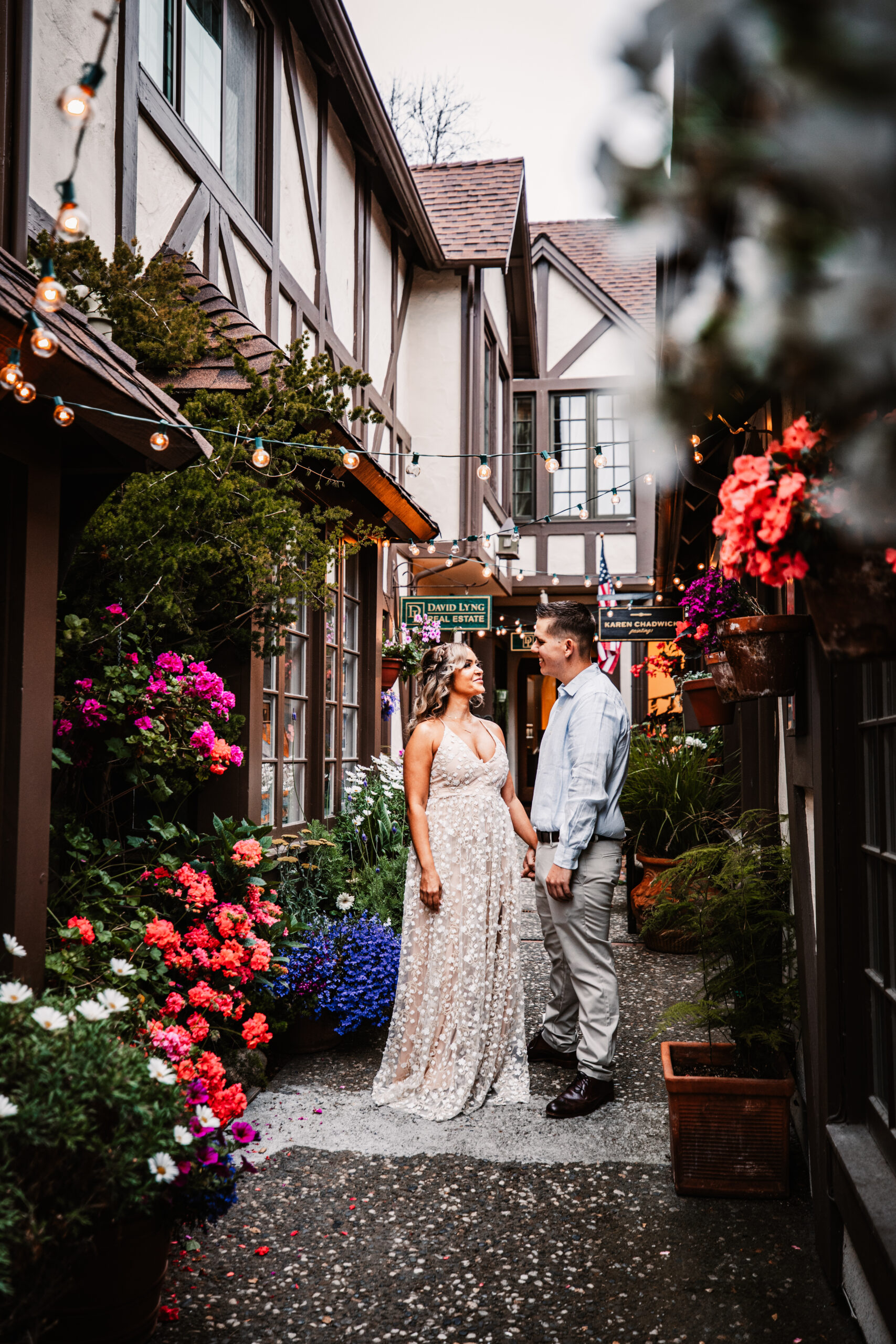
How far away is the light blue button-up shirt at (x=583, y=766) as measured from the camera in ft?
12.9

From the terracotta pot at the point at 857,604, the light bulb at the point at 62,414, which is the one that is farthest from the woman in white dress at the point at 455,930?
the terracotta pot at the point at 857,604

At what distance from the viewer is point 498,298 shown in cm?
1277

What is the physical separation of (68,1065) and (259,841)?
2376mm

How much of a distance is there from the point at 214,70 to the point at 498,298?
7.50 metres

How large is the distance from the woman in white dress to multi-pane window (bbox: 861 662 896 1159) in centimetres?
177

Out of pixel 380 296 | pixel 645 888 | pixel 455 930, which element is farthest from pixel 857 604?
pixel 380 296

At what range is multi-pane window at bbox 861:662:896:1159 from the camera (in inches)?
91.8

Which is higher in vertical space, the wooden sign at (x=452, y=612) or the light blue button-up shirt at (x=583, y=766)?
the wooden sign at (x=452, y=612)

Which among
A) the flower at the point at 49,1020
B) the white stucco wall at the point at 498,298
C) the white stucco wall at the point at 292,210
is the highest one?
the white stucco wall at the point at 498,298

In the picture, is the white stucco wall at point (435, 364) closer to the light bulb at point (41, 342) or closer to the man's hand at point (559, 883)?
the man's hand at point (559, 883)

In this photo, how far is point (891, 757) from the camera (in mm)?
2324

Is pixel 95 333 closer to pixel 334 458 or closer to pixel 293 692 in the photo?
pixel 334 458

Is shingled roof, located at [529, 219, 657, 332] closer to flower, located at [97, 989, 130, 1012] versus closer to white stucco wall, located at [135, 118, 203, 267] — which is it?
white stucco wall, located at [135, 118, 203, 267]

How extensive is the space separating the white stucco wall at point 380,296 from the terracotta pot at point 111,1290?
7561mm
